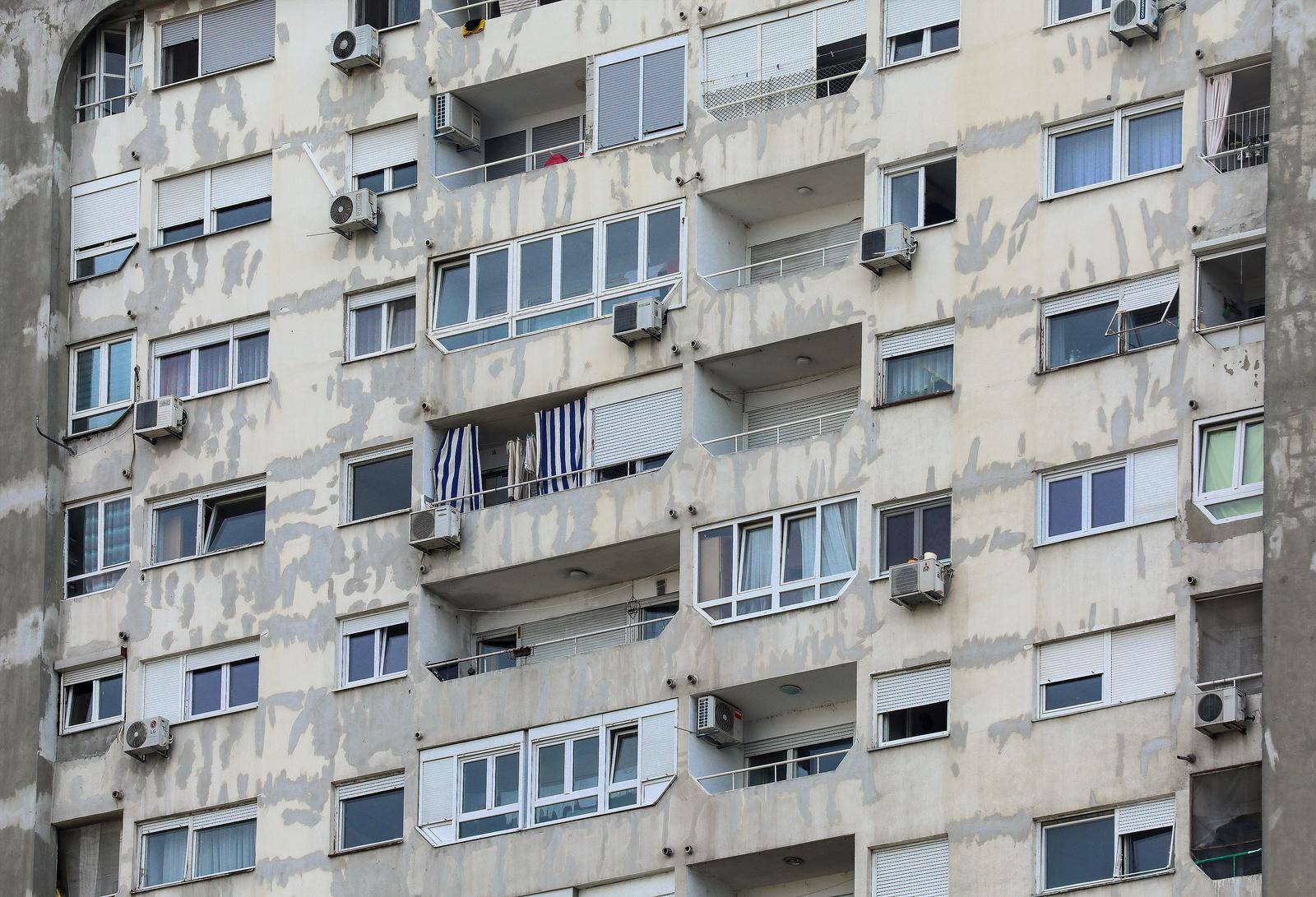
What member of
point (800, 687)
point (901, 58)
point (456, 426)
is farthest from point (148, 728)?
point (901, 58)

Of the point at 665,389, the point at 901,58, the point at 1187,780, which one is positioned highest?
the point at 901,58

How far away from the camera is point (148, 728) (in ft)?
172

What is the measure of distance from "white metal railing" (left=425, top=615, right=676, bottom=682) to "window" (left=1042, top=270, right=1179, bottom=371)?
7070mm

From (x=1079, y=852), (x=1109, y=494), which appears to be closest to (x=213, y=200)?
(x=1109, y=494)

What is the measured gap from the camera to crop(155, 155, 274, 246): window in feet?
181

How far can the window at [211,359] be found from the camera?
5422cm

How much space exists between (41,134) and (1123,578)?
20.7 metres

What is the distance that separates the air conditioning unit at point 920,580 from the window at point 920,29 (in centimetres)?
A: 767

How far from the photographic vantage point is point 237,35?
56.4 m

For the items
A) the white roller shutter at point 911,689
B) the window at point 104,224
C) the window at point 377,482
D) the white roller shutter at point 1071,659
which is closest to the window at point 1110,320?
the white roller shutter at point 1071,659

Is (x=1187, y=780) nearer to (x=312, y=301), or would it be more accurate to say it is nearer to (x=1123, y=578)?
(x=1123, y=578)

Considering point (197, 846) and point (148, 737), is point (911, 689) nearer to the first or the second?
point (197, 846)

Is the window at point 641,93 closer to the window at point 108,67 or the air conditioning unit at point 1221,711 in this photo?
the window at point 108,67

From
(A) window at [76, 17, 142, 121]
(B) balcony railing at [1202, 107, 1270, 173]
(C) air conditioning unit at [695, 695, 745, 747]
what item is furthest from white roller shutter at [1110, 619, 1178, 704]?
(A) window at [76, 17, 142, 121]
